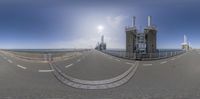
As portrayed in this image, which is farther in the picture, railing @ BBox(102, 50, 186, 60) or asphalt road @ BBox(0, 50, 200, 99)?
asphalt road @ BBox(0, 50, 200, 99)

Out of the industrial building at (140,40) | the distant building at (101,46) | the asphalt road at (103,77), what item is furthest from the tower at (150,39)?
the distant building at (101,46)

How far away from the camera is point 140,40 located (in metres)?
1.15

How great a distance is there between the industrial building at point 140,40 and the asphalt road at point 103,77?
0.21 meters

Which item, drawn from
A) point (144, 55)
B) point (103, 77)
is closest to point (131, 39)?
point (144, 55)

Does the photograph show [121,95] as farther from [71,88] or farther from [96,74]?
[71,88]

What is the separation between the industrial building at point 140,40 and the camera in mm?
1154

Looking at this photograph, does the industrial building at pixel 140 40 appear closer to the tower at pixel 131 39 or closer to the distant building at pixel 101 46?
the tower at pixel 131 39

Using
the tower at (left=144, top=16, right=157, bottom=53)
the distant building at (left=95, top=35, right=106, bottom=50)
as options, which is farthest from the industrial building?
the distant building at (left=95, top=35, right=106, bottom=50)

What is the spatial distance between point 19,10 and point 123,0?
3.03ft

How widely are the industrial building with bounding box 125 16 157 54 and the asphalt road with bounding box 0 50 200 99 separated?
21cm

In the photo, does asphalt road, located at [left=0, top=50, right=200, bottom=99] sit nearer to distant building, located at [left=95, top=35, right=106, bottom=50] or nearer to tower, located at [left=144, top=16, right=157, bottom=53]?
distant building, located at [left=95, top=35, right=106, bottom=50]

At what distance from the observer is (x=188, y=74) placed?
1522mm

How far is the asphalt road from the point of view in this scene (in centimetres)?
139

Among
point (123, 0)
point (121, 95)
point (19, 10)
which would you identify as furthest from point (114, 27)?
point (19, 10)
